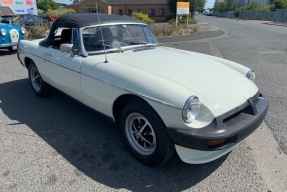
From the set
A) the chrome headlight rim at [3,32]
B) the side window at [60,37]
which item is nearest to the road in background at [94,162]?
the side window at [60,37]

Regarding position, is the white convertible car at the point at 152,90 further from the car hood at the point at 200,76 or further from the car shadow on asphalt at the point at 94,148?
the car shadow on asphalt at the point at 94,148

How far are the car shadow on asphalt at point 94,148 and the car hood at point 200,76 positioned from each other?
0.79m

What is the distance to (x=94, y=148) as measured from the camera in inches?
128

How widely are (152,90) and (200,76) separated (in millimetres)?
679

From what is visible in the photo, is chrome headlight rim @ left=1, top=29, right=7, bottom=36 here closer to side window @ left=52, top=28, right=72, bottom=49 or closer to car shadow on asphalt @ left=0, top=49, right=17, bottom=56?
car shadow on asphalt @ left=0, top=49, right=17, bottom=56

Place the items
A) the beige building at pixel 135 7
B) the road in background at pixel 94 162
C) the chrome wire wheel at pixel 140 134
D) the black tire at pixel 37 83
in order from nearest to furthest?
the road in background at pixel 94 162 → the chrome wire wheel at pixel 140 134 → the black tire at pixel 37 83 → the beige building at pixel 135 7

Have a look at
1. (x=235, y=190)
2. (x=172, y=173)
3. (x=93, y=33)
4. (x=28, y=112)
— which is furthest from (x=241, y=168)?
(x=28, y=112)

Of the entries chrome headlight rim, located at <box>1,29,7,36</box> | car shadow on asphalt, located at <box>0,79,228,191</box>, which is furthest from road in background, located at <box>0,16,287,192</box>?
chrome headlight rim, located at <box>1,29,7,36</box>

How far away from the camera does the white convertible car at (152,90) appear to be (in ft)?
8.07

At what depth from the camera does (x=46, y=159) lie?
3016 mm

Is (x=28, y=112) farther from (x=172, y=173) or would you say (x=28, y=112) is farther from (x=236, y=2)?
(x=236, y=2)

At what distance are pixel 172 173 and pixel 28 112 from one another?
2.78 metres

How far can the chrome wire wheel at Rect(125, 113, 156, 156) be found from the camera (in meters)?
2.85

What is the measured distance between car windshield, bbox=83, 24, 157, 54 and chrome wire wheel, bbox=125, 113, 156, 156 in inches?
44.1
